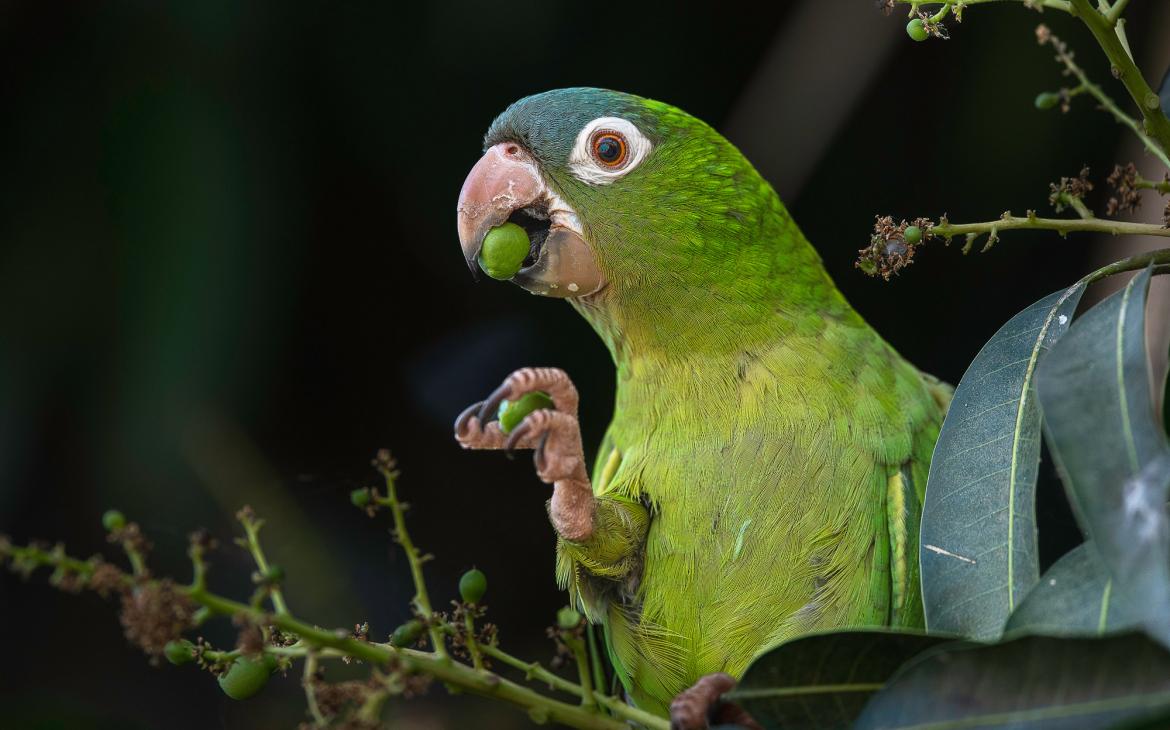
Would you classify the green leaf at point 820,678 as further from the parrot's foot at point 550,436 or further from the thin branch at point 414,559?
the parrot's foot at point 550,436

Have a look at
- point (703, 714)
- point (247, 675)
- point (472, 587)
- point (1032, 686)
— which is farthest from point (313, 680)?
point (1032, 686)

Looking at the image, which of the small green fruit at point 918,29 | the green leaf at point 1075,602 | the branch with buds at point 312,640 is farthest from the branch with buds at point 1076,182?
the branch with buds at point 312,640

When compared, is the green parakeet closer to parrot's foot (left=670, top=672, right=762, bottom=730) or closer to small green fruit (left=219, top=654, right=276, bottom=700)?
parrot's foot (left=670, top=672, right=762, bottom=730)

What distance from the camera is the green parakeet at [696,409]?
1592mm

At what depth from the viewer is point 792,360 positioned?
172 cm

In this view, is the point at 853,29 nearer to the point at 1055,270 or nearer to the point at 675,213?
the point at 1055,270

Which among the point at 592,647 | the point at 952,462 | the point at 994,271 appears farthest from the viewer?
the point at 994,271

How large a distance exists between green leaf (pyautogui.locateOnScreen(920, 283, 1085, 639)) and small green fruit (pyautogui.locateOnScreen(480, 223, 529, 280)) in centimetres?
74

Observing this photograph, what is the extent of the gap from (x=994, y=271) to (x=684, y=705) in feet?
7.78

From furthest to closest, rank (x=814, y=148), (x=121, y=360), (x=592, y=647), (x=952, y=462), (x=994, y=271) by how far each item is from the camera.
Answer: (x=994, y=271)
(x=814, y=148)
(x=121, y=360)
(x=592, y=647)
(x=952, y=462)

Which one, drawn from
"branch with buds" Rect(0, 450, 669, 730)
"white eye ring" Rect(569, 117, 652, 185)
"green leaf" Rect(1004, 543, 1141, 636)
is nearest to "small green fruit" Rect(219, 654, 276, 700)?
"branch with buds" Rect(0, 450, 669, 730)

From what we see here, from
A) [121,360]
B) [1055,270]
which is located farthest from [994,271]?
[121,360]

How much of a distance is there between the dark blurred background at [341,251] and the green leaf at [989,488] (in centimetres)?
160

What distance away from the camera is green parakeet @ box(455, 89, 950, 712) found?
5.22ft
